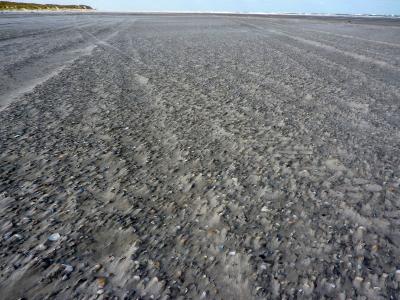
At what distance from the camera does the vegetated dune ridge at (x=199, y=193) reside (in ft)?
5.82

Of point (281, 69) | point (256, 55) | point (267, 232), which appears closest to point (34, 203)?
point (267, 232)

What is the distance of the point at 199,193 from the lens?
2.56 m

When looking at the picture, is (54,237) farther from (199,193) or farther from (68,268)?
(199,193)

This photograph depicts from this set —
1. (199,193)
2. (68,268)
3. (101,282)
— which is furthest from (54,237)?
(199,193)

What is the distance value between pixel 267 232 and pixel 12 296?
141cm

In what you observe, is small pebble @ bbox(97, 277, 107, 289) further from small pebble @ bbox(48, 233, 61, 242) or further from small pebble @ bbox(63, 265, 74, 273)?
small pebble @ bbox(48, 233, 61, 242)

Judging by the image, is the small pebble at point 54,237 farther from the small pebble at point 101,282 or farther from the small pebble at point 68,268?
the small pebble at point 101,282

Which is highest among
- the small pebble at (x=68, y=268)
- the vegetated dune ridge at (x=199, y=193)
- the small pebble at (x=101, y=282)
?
the small pebble at (x=101, y=282)

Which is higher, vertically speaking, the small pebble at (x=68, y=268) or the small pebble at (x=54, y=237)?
the small pebble at (x=68, y=268)

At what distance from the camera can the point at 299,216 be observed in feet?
7.42

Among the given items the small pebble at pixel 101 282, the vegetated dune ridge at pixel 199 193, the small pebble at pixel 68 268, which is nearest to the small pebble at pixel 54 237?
the vegetated dune ridge at pixel 199 193

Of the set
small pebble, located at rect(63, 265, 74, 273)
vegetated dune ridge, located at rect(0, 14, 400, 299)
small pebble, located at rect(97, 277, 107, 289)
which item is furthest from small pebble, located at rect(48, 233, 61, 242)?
small pebble, located at rect(97, 277, 107, 289)

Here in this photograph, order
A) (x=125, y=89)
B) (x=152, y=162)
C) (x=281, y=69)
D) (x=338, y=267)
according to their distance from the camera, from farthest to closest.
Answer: (x=281, y=69) → (x=125, y=89) → (x=152, y=162) → (x=338, y=267)

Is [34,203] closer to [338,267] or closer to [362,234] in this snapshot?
[338,267]
